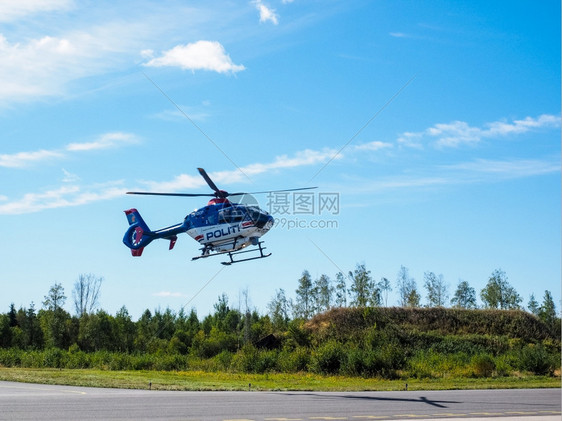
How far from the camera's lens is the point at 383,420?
15.8 meters

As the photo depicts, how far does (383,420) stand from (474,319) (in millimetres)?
39871

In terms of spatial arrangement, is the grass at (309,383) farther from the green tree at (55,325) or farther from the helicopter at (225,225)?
the green tree at (55,325)

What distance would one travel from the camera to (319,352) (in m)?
37.8

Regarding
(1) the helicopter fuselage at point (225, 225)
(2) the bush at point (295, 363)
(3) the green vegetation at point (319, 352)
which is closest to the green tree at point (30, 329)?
(3) the green vegetation at point (319, 352)

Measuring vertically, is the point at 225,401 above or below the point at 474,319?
below

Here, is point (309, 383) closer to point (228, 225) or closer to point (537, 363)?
point (228, 225)

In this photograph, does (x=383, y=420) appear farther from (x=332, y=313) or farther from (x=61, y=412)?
(x=332, y=313)

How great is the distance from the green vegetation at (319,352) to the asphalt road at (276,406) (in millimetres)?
5642

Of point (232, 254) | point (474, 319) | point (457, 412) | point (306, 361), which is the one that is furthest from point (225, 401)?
point (474, 319)

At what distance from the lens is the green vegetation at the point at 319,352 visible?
110 feet

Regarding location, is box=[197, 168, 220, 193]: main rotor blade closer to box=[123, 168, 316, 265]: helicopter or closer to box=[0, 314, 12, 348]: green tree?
box=[123, 168, 316, 265]: helicopter

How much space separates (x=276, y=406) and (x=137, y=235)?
18.9 m

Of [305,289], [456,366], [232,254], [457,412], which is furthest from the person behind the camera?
[305,289]

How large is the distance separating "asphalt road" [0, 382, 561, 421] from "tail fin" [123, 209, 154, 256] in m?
12.8
